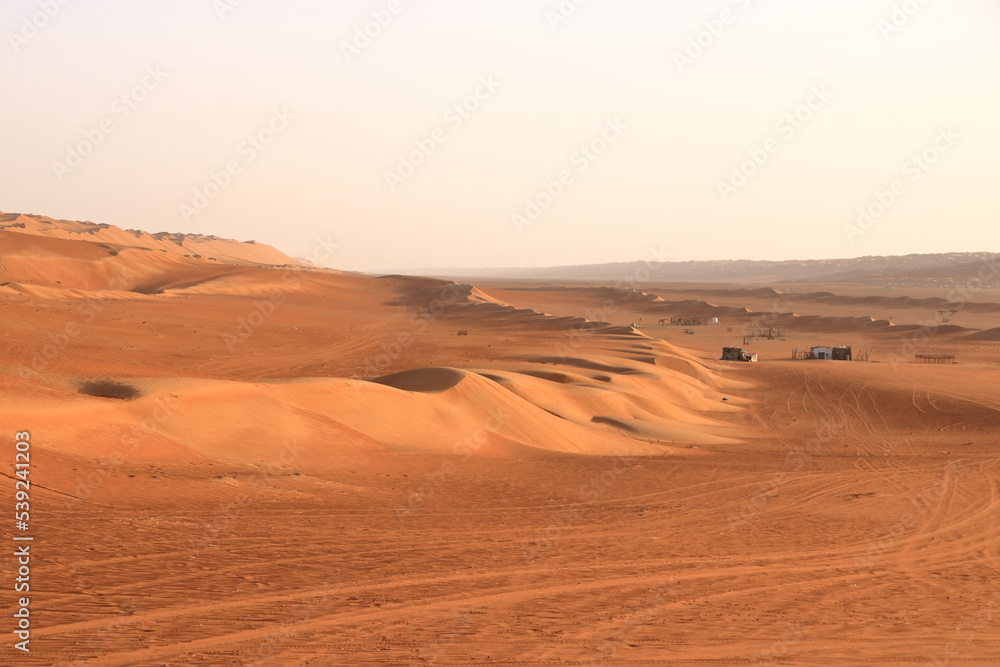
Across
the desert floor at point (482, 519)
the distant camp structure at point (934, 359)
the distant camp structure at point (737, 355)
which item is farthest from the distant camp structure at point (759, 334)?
the desert floor at point (482, 519)

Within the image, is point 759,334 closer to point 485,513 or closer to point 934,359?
point 934,359

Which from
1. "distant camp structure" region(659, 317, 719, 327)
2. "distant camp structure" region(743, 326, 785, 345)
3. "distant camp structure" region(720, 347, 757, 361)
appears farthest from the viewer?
"distant camp structure" region(659, 317, 719, 327)

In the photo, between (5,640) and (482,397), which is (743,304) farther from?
(5,640)

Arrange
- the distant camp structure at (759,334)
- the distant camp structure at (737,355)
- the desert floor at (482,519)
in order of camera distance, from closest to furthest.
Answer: the desert floor at (482,519) < the distant camp structure at (737,355) < the distant camp structure at (759,334)

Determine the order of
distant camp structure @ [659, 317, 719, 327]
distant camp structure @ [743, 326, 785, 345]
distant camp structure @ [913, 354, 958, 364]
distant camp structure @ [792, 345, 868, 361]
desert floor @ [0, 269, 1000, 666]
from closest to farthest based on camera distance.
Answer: desert floor @ [0, 269, 1000, 666] < distant camp structure @ [913, 354, 958, 364] < distant camp structure @ [792, 345, 868, 361] < distant camp structure @ [743, 326, 785, 345] < distant camp structure @ [659, 317, 719, 327]

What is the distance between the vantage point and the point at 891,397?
36.5m

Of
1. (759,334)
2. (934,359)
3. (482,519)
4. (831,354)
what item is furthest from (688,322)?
(482,519)

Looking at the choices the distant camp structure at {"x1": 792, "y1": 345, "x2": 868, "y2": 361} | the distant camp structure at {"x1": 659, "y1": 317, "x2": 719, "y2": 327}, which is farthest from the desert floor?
the distant camp structure at {"x1": 659, "y1": 317, "x2": 719, "y2": 327}

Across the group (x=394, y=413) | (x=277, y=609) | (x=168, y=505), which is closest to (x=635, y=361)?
(x=394, y=413)

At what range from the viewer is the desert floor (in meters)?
8.59

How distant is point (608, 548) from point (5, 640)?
7841 mm

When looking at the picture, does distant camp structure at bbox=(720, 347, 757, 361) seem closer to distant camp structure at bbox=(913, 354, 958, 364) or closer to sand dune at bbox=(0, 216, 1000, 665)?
distant camp structure at bbox=(913, 354, 958, 364)

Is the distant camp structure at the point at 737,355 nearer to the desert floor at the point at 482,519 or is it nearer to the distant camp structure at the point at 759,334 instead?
the desert floor at the point at 482,519

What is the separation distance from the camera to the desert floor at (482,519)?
28.2 ft
